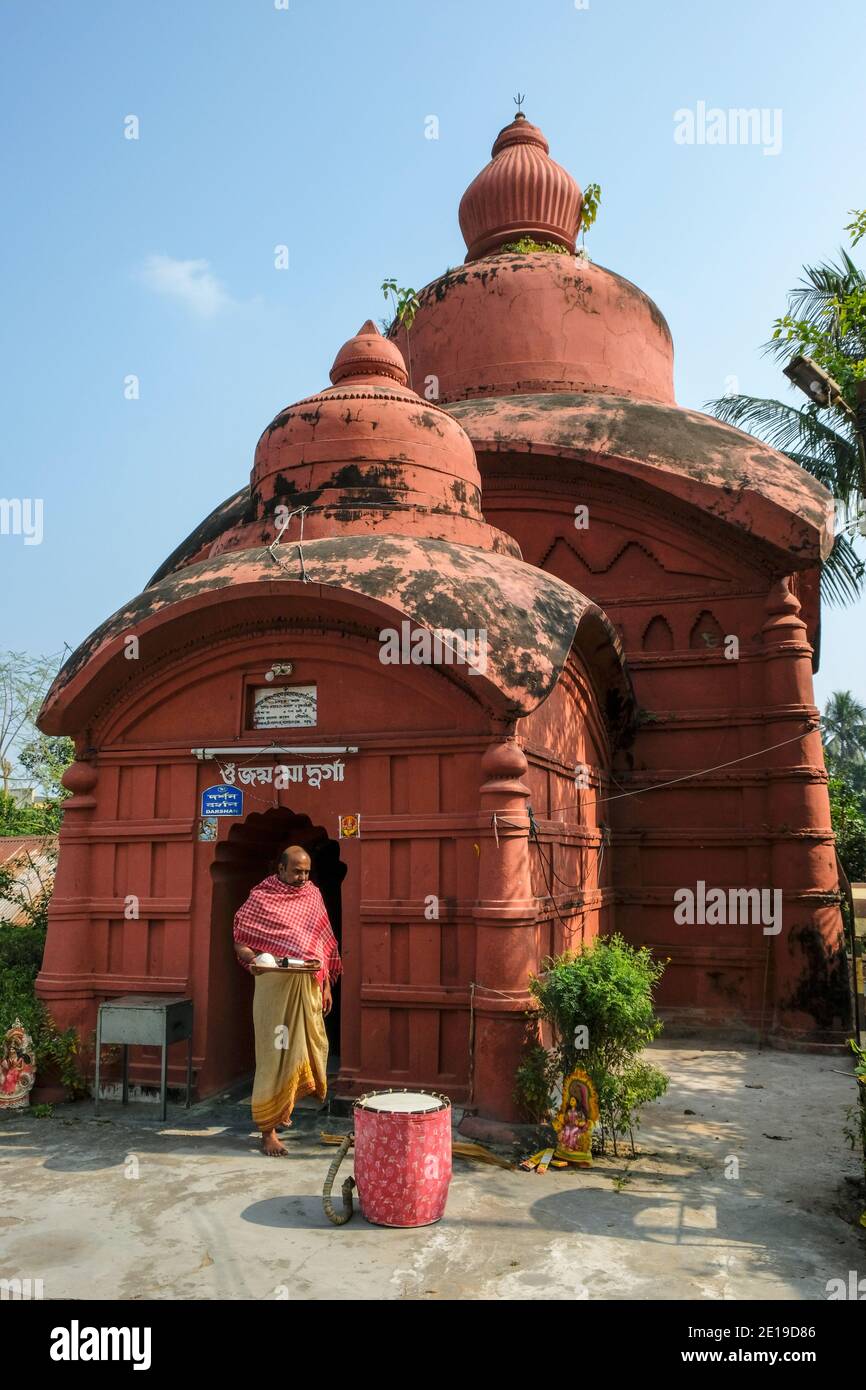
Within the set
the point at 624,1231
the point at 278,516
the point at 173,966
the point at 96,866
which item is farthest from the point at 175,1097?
the point at 278,516

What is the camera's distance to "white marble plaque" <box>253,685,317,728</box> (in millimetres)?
7070

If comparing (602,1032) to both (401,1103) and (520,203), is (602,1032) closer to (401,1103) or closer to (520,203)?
(401,1103)

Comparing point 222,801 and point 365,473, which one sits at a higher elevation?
point 365,473

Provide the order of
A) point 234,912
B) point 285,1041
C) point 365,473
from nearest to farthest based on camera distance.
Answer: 1. point 285,1041
2. point 234,912
3. point 365,473

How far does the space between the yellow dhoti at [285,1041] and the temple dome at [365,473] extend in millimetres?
3616

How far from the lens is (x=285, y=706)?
7.14 meters

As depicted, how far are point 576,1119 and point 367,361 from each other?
22.7ft

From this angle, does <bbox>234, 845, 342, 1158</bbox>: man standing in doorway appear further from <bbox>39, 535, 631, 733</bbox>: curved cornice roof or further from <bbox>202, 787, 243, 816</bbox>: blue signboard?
<bbox>39, 535, 631, 733</bbox>: curved cornice roof

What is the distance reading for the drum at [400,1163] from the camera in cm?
462

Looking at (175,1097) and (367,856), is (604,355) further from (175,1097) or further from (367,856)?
(175,1097)

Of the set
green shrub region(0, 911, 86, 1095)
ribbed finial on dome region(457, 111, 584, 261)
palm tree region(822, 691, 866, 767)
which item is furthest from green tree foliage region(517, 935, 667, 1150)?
palm tree region(822, 691, 866, 767)

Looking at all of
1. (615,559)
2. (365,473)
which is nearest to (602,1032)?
(365,473)

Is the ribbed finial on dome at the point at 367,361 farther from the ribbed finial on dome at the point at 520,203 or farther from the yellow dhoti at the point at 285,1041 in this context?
the ribbed finial on dome at the point at 520,203

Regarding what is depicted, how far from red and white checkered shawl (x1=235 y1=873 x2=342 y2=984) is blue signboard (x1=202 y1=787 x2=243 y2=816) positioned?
88 centimetres
